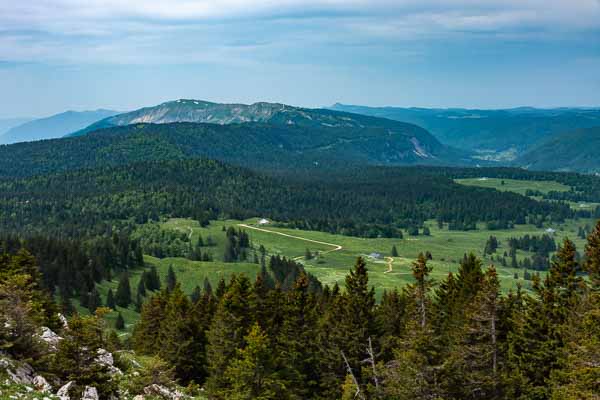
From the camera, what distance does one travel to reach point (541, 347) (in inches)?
2082

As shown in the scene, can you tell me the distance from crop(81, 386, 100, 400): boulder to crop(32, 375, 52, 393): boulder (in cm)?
212

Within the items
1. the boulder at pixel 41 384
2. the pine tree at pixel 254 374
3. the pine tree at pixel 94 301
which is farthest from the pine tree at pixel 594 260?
the pine tree at pixel 94 301

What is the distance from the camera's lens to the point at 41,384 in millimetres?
35812

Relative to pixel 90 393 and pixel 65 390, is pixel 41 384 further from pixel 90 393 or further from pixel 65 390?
pixel 90 393

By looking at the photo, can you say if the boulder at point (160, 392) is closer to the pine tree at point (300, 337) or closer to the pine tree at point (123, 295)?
the pine tree at point (300, 337)

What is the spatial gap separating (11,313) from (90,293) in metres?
101

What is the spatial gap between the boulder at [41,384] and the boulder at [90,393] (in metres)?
2.12

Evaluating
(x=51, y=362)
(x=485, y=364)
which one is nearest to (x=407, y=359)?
(x=485, y=364)

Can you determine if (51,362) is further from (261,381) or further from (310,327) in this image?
(310,327)

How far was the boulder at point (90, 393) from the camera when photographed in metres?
35.5

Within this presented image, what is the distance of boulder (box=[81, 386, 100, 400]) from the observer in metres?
35.5

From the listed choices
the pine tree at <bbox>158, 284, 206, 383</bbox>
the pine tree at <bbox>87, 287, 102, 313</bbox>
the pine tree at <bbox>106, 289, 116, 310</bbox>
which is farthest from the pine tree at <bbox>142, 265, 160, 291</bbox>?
the pine tree at <bbox>158, 284, 206, 383</bbox>

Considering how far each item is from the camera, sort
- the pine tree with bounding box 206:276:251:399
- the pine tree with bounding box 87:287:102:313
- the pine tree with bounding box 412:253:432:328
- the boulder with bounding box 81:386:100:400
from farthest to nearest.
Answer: the pine tree with bounding box 87:287:102:313 < the pine tree with bounding box 206:276:251:399 < the pine tree with bounding box 412:253:432:328 < the boulder with bounding box 81:386:100:400

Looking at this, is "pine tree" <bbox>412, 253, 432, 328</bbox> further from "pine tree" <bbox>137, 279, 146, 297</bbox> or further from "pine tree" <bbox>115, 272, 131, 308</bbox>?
"pine tree" <bbox>137, 279, 146, 297</bbox>
